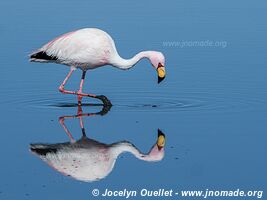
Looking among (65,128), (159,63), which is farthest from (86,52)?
(65,128)

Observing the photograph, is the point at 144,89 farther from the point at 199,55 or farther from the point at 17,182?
the point at 17,182

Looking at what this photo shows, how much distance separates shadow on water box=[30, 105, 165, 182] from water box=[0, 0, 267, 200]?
0.10m

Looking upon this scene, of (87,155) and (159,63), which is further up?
(159,63)

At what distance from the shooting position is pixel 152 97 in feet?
44.7

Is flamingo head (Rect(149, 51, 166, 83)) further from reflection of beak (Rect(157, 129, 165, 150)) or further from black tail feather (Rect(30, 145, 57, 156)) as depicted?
black tail feather (Rect(30, 145, 57, 156))

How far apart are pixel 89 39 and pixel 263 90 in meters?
2.77

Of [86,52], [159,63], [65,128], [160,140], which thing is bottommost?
[160,140]

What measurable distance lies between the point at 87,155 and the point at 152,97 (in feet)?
12.6

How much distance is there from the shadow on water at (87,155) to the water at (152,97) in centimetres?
10

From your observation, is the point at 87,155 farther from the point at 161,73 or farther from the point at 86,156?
the point at 161,73

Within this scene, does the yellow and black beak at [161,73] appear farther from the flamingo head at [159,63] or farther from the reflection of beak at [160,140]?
the reflection of beak at [160,140]

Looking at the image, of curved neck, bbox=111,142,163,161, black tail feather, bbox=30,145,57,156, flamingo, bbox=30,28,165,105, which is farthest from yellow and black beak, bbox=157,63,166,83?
black tail feather, bbox=30,145,57,156

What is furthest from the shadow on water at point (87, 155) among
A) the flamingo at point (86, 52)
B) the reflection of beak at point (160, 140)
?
the flamingo at point (86, 52)

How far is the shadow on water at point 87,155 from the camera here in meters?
9.30
